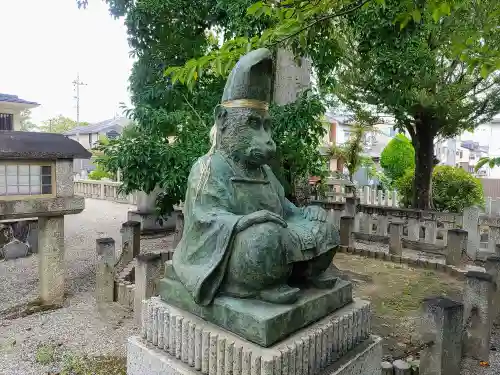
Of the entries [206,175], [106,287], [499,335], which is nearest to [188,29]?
[106,287]

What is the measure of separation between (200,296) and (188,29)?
546cm

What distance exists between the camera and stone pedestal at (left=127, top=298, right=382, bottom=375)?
6.98 feet

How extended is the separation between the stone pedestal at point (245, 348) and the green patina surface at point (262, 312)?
0.04m

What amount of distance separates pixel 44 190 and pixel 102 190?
13129 millimetres

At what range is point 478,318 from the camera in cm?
410

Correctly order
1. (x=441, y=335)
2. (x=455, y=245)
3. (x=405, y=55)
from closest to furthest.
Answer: (x=441, y=335), (x=405, y=55), (x=455, y=245)

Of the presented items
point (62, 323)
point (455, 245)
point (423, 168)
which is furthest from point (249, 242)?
point (423, 168)

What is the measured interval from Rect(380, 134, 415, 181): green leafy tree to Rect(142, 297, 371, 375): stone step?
16369mm

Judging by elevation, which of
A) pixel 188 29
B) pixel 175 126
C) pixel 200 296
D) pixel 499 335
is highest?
pixel 188 29

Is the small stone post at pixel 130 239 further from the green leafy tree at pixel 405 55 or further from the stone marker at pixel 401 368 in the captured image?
the stone marker at pixel 401 368

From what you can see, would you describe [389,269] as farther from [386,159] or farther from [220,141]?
[386,159]

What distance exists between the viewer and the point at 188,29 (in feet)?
21.6

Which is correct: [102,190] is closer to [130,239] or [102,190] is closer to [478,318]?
[130,239]

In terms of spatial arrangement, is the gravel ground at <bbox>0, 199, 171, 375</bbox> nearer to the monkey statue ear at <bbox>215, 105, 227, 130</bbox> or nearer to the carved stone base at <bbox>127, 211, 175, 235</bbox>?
the carved stone base at <bbox>127, 211, 175, 235</bbox>
